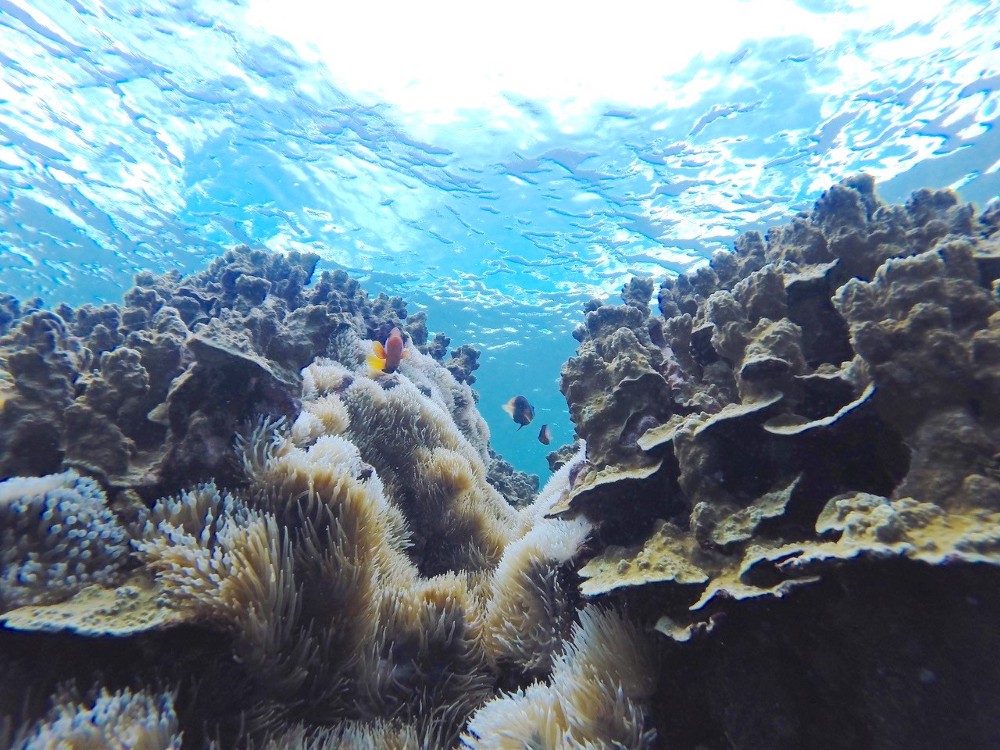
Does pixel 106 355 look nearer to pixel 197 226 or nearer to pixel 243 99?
pixel 243 99

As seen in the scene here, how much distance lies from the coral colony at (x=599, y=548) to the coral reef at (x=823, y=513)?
0.01 metres

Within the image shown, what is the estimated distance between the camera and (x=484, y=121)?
44.6 feet

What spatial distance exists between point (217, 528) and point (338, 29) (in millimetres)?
13039

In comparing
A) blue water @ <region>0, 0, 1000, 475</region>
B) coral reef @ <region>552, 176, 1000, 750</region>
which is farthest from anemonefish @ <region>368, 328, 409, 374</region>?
blue water @ <region>0, 0, 1000, 475</region>

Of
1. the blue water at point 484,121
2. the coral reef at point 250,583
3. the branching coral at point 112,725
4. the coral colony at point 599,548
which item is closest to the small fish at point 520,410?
the coral reef at point 250,583

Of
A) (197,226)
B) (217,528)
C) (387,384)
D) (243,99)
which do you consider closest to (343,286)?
(387,384)

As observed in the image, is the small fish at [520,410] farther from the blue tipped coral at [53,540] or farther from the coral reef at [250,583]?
the blue tipped coral at [53,540]

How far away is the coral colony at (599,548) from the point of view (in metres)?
1.70

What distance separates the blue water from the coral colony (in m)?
9.90

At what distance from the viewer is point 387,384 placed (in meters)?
6.48

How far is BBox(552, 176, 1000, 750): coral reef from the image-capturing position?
156 centimetres

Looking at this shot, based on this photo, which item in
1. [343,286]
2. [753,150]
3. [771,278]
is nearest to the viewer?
[771,278]

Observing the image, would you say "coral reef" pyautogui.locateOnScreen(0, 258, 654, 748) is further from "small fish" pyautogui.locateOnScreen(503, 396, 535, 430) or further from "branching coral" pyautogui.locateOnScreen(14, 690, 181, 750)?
"small fish" pyautogui.locateOnScreen(503, 396, 535, 430)

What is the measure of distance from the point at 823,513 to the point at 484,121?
1425 cm
